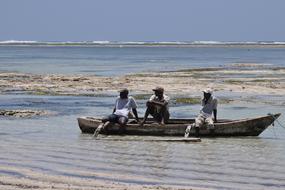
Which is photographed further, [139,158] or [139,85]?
[139,85]

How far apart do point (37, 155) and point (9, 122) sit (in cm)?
663

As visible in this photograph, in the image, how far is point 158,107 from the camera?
18.0m

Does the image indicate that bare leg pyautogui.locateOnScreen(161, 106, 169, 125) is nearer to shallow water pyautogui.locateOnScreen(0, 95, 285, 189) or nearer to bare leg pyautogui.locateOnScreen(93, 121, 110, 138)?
shallow water pyautogui.locateOnScreen(0, 95, 285, 189)

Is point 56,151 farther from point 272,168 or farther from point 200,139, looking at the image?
point 272,168

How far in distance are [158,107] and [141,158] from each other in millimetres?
3954

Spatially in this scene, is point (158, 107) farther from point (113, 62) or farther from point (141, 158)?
point (113, 62)

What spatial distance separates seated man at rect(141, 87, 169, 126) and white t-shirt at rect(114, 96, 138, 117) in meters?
0.40

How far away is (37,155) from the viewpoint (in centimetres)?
1443

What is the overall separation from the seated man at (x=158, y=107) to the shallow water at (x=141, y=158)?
1061 mm

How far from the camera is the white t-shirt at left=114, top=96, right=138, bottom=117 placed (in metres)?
18.0

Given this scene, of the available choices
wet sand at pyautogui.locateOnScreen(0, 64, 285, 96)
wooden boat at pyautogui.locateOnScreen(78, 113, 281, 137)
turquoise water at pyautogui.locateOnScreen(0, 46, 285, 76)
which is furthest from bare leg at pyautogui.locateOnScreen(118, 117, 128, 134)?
turquoise water at pyautogui.locateOnScreen(0, 46, 285, 76)

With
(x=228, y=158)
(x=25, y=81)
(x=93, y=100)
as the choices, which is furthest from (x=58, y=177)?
(x=25, y=81)

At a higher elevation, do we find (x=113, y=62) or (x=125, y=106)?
(x=125, y=106)

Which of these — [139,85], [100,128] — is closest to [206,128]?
[100,128]
